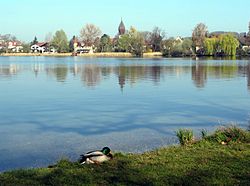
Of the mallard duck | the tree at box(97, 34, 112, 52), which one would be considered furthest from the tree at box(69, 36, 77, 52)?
the mallard duck

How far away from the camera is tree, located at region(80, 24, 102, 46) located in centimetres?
13000

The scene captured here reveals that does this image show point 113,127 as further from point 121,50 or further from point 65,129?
point 121,50

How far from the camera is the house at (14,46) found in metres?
154

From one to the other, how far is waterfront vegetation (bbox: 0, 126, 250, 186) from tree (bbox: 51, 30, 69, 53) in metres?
128

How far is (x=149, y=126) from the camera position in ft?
38.8

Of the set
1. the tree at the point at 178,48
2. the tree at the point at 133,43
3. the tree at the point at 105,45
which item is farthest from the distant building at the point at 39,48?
the tree at the point at 178,48

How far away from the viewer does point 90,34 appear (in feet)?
431

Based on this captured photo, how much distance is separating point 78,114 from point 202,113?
4.88m

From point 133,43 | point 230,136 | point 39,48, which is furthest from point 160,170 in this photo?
point 39,48

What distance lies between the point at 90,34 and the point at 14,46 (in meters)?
50.6

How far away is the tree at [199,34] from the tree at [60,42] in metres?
49.7

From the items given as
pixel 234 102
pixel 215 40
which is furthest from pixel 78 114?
pixel 215 40

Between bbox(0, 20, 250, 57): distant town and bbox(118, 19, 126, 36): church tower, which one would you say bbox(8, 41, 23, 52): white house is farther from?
bbox(118, 19, 126, 36): church tower

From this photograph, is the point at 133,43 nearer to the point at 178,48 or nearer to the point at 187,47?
the point at 178,48
